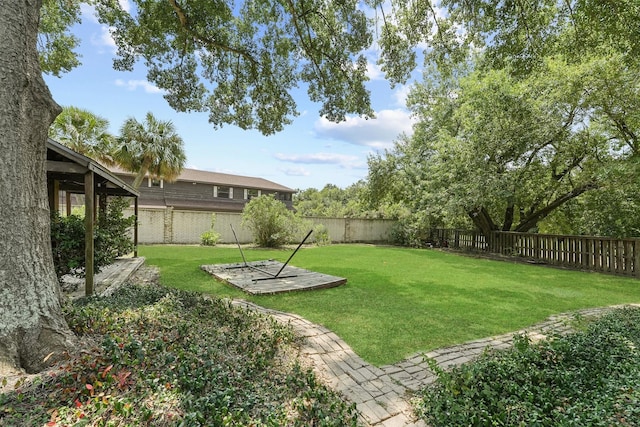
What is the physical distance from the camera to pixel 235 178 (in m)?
23.0

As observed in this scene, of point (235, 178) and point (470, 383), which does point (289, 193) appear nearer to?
point (235, 178)

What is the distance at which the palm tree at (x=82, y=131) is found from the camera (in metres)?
11.3

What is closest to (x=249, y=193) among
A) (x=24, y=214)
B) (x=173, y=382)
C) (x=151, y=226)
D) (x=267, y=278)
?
(x=151, y=226)

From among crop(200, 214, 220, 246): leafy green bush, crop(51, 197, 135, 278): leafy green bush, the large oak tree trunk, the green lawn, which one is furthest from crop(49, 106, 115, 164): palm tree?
the large oak tree trunk

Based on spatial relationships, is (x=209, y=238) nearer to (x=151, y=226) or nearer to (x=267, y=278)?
(x=151, y=226)

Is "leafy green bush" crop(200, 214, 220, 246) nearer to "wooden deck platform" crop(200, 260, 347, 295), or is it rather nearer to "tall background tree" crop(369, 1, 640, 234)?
"wooden deck platform" crop(200, 260, 347, 295)

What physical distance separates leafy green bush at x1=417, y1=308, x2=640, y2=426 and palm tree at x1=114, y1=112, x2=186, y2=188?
584 inches

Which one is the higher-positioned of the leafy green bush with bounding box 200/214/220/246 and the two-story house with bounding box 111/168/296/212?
the two-story house with bounding box 111/168/296/212

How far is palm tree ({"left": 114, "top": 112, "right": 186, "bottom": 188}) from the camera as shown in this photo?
13664 millimetres

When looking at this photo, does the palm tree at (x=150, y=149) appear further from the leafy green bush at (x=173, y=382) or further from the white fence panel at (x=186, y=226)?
the leafy green bush at (x=173, y=382)

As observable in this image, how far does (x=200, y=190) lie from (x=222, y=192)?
1.48m

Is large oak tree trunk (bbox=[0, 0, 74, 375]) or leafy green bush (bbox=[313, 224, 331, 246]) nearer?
large oak tree trunk (bbox=[0, 0, 74, 375])

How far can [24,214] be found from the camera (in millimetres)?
2461

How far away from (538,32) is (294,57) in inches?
216
